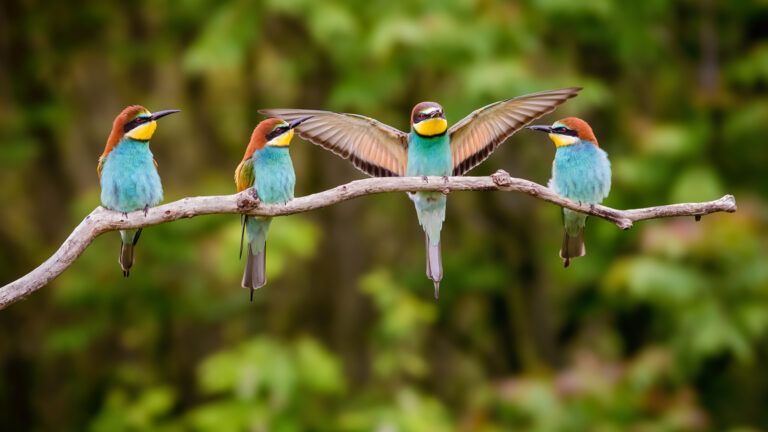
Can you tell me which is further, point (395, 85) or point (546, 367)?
point (546, 367)

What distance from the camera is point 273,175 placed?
3.00 m

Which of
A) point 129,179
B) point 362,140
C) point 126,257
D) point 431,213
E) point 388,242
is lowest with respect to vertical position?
point 388,242

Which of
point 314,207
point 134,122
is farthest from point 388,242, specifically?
point 314,207

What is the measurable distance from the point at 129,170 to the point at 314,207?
2.58ft

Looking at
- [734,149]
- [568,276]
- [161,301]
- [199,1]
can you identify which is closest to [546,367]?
[568,276]

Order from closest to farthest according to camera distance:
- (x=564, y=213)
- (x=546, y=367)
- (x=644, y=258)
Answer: (x=564, y=213), (x=644, y=258), (x=546, y=367)

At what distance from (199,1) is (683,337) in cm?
470

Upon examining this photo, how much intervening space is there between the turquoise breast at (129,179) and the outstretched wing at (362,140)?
493 mm

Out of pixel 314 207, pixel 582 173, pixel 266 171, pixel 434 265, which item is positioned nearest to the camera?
pixel 314 207

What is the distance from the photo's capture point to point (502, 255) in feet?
29.5

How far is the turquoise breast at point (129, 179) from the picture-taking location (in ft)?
9.68

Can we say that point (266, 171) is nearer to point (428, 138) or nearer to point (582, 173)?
point (428, 138)

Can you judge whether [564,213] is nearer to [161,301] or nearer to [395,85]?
[395,85]

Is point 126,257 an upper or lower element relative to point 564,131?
lower
